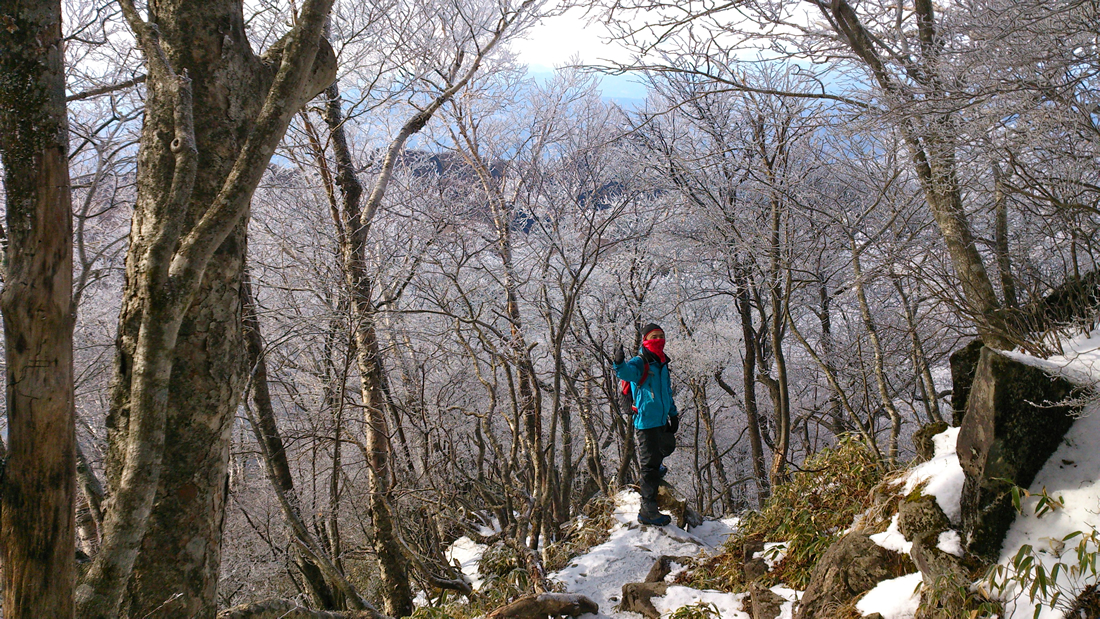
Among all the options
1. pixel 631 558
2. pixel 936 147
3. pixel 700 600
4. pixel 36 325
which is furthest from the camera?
pixel 631 558

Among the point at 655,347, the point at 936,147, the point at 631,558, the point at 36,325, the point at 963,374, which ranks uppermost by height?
the point at 936,147

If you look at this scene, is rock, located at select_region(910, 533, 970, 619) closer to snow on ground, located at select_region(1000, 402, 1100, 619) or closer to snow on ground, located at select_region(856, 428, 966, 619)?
snow on ground, located at select_region(856, 428, 966, 619)

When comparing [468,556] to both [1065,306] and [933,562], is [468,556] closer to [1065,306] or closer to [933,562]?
[933,562]

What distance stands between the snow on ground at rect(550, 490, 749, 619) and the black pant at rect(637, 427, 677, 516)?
0.26 m

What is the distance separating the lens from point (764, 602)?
11.3 ft

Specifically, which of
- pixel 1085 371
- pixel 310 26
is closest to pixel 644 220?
pixel 1085 371

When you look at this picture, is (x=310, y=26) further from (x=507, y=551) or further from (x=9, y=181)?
(x=507, y=551)

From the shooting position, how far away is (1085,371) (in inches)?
103

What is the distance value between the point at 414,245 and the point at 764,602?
535 centimetres

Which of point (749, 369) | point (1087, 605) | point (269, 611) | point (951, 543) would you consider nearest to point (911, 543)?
point (951, 543)

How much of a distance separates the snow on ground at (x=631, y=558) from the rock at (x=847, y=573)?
819 mm

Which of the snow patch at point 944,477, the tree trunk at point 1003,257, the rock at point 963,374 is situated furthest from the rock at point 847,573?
the tree trunk at point 1003,257

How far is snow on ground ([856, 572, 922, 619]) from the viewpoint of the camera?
8.91 ft

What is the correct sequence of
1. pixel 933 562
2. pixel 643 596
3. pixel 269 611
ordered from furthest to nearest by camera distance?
pixel 643 596, pixel 933 562, pixel 269 611
